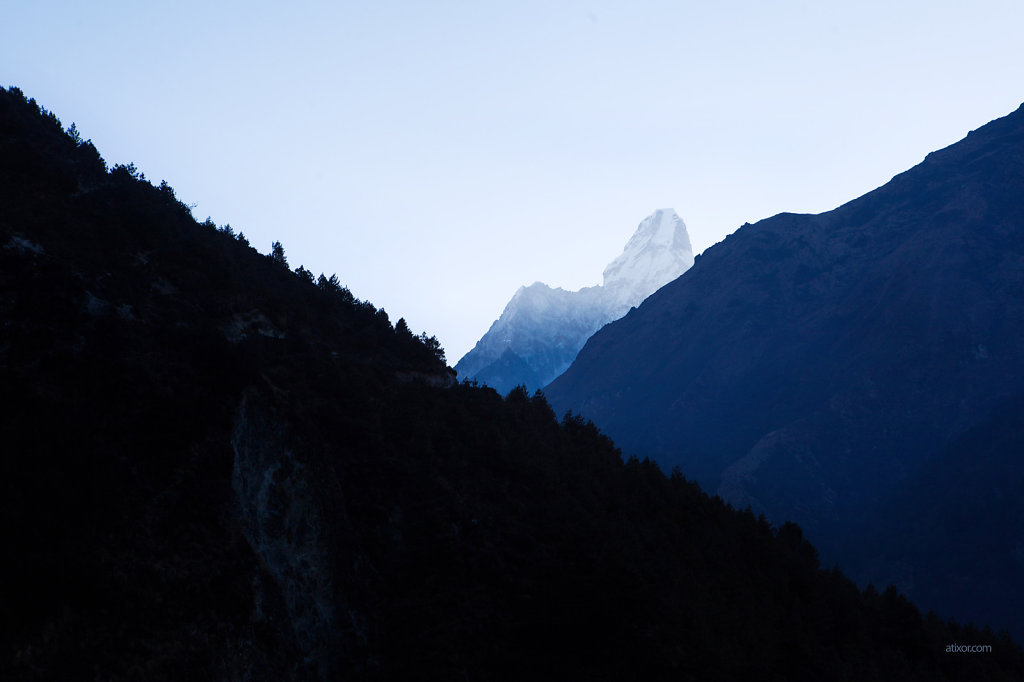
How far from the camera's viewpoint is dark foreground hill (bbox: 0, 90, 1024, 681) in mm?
11883

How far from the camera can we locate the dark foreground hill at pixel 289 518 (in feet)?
39.0

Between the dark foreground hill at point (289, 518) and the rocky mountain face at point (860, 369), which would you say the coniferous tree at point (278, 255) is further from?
the rocky mountain face at point (860, 369)

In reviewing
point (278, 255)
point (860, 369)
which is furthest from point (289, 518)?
point (860, 369)

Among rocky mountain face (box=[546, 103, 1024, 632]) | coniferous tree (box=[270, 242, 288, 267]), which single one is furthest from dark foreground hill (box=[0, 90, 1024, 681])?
rocky mountain face (box=[546, 103, 1024, 632])

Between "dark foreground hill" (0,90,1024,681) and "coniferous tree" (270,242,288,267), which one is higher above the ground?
"coniferous tree" (270,242,288,267)

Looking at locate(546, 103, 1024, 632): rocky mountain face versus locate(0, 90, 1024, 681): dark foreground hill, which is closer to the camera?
locate(0, 90, 1024, 681): dark foreground hill

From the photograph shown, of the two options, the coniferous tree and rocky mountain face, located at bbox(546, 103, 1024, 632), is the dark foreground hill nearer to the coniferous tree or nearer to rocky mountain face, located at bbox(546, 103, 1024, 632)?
the coniferous tree

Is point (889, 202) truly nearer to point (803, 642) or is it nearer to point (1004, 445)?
point (1004, 445)

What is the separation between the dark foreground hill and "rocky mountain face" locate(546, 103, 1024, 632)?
53.4m

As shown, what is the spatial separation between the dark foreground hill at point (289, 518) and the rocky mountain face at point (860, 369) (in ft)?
175

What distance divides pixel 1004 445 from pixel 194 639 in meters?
91.2

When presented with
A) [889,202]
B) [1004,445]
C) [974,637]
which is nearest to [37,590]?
Result: [974,637]

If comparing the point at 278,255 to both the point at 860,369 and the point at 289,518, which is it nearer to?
the point at 289,518

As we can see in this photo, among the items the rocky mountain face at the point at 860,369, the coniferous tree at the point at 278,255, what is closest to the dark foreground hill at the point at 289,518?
the coniferous tree at the point at 278,255
